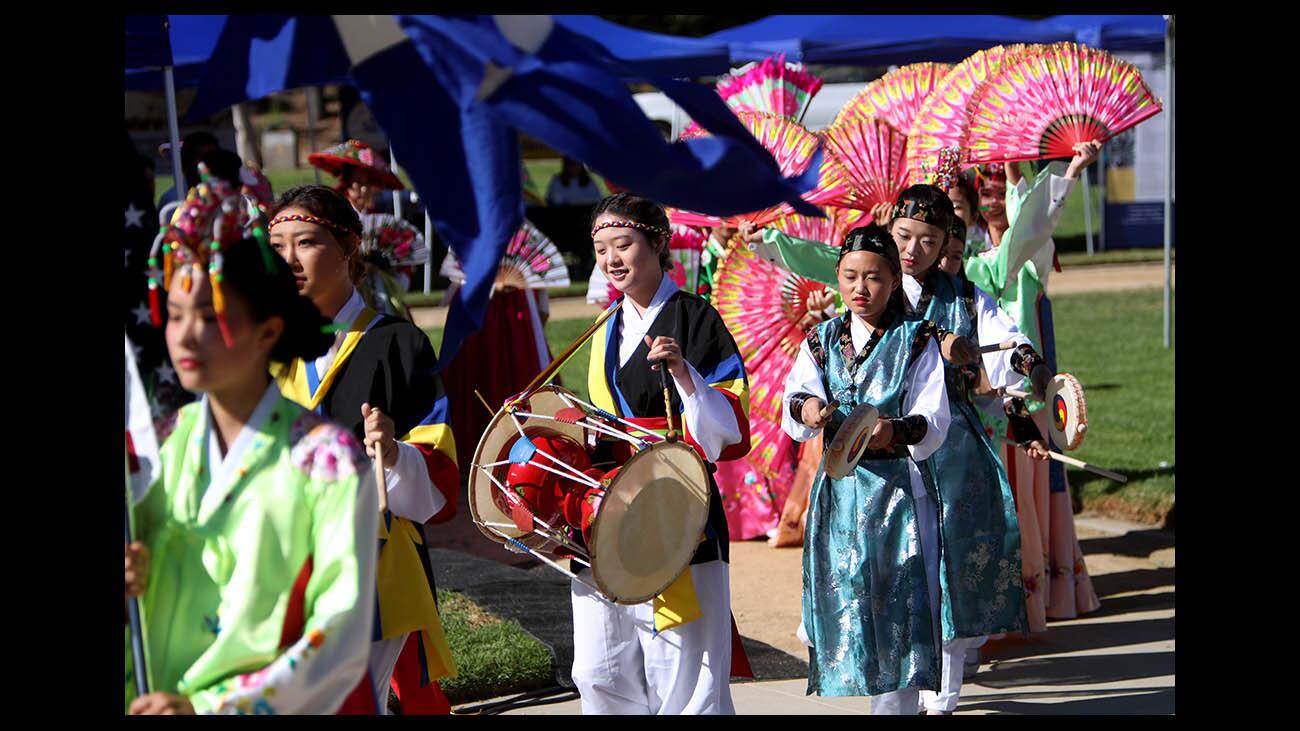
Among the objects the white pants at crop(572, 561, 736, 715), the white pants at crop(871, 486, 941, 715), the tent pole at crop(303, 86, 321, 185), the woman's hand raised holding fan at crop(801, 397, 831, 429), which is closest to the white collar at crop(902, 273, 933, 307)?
the white pants at crop(871, 486, 941, 715)

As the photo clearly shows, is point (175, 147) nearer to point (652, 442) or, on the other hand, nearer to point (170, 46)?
point (170, 46)

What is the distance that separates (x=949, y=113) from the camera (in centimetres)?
656

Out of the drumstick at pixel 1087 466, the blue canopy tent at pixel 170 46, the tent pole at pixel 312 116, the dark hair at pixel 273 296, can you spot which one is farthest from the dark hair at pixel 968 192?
the tent pole at pixel 312 116

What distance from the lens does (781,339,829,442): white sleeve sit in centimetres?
479

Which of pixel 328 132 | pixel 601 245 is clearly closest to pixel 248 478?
pixel 601 245

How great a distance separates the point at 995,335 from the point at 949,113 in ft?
4.49

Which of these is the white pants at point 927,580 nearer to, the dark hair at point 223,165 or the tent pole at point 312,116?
the dark hair at point 223,165

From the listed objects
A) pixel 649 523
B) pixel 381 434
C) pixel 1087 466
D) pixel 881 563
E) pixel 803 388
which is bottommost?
pixel 881 563

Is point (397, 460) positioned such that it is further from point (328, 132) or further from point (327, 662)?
point (328, 132)

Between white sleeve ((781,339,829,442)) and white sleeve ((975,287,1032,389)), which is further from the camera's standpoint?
white sleeve ((975,287,1032,389))

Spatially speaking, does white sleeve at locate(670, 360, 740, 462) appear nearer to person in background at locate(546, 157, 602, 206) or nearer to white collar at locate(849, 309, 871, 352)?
white collar at locate(849, 309, 871, 352)

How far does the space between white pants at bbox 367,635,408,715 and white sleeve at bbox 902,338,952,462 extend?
66.0 inches

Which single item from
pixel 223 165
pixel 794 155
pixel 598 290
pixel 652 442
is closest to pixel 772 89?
pixel 598 290

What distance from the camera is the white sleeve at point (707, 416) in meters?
4.32
